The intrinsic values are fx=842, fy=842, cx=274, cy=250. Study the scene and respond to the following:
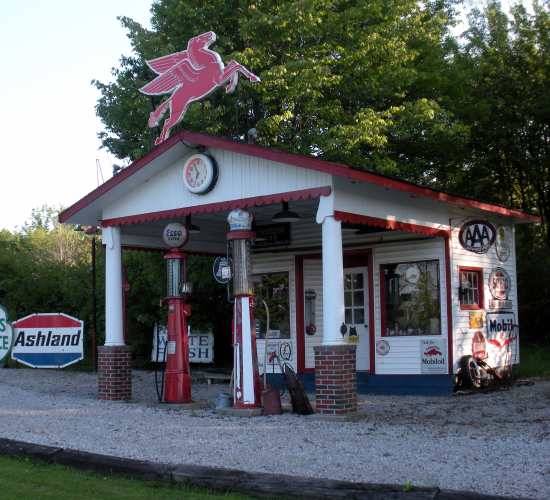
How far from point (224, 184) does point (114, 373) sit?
149 inches

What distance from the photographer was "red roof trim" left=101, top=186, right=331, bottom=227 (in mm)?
11742

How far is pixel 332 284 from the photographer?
11.4 m

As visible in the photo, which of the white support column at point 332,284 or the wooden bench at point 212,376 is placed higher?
the white support column at point 332,284

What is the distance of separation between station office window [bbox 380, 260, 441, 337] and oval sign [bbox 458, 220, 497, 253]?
730 mm

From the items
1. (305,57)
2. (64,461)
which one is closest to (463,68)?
(305,57)

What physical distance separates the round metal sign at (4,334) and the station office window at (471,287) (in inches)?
423

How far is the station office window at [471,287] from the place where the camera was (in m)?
15.2

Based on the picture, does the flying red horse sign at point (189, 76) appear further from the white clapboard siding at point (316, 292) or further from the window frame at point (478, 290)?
the window frame at point (478, 290)

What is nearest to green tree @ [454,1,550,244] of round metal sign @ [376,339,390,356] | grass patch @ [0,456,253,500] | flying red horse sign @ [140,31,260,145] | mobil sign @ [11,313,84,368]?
round metal sign @ [376,339,390,356]

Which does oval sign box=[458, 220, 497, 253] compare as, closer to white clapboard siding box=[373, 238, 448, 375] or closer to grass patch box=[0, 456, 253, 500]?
white clapboard siding box=[373, 238, 448, 375]

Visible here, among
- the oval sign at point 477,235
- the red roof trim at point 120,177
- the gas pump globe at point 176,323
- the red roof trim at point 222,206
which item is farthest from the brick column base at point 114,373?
the oval sign at point 477,235

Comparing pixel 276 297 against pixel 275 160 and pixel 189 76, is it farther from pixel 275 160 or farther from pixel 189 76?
pixel 275 160

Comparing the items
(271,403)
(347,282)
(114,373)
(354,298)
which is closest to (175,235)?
(114,373)

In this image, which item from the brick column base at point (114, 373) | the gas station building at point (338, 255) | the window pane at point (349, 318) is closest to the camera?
the gas station building at point (338, 255)
